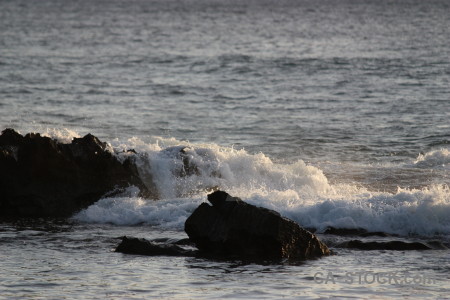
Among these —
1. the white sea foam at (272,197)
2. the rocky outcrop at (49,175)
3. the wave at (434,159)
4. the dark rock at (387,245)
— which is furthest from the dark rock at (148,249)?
the wave at (434,159)

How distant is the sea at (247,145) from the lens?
13.0 m

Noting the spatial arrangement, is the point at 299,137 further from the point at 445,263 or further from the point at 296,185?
the point at 445,263

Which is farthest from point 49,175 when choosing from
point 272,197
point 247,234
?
point 247,234

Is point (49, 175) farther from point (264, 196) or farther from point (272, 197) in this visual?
point (272, 197)

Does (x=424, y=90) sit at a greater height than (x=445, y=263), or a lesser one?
greater

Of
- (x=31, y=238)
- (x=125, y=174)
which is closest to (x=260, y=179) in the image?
(x=125, y=174)

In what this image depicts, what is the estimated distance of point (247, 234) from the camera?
14102 mm

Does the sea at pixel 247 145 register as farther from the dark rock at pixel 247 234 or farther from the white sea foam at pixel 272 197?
the dark rock at pixel 247 234

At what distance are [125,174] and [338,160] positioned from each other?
21.9ft

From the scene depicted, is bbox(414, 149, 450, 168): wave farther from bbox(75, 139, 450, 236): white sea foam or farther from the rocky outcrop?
the rocky outcrop

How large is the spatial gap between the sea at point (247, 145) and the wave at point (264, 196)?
3cm

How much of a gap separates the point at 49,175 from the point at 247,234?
18.8 ft

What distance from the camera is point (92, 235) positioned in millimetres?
16344

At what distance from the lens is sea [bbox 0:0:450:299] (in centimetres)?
1302
